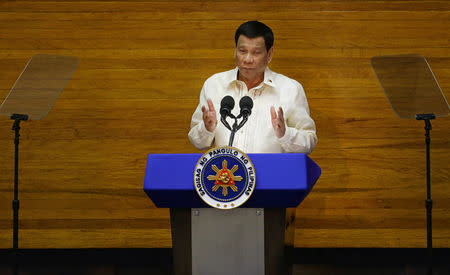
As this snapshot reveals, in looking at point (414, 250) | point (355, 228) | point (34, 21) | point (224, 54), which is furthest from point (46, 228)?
point (414, 250)

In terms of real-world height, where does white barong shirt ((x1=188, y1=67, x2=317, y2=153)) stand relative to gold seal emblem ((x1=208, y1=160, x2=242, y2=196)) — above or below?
above

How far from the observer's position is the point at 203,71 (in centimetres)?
337

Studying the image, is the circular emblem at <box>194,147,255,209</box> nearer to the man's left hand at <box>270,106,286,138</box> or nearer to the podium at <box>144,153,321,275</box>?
the podium at <box>144,153,321,275</box>

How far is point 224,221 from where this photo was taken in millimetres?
1591

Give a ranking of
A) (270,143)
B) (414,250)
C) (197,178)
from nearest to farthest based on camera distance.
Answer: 1. (197,178)
2. (270,143)
3. (414,250)

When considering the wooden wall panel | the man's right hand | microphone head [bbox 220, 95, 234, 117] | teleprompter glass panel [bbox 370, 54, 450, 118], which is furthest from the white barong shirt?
the wooden wall panel

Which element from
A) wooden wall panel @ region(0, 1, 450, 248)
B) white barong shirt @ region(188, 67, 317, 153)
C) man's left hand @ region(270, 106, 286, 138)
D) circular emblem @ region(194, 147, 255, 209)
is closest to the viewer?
circular emblem @ region(194, 147, 255, 209)

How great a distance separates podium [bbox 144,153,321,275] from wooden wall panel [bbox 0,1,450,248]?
1750 millimetres

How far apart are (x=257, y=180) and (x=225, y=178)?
0.10m

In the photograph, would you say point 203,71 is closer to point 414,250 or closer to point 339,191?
point 339,191

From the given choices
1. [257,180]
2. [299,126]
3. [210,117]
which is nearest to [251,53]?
[299,126]

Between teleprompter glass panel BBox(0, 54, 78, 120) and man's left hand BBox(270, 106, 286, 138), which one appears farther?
teleprompter glass panel BBox(0, 54, 78, 120)

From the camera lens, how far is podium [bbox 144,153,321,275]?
5.07 feet

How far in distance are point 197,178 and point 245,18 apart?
211 centimetres
